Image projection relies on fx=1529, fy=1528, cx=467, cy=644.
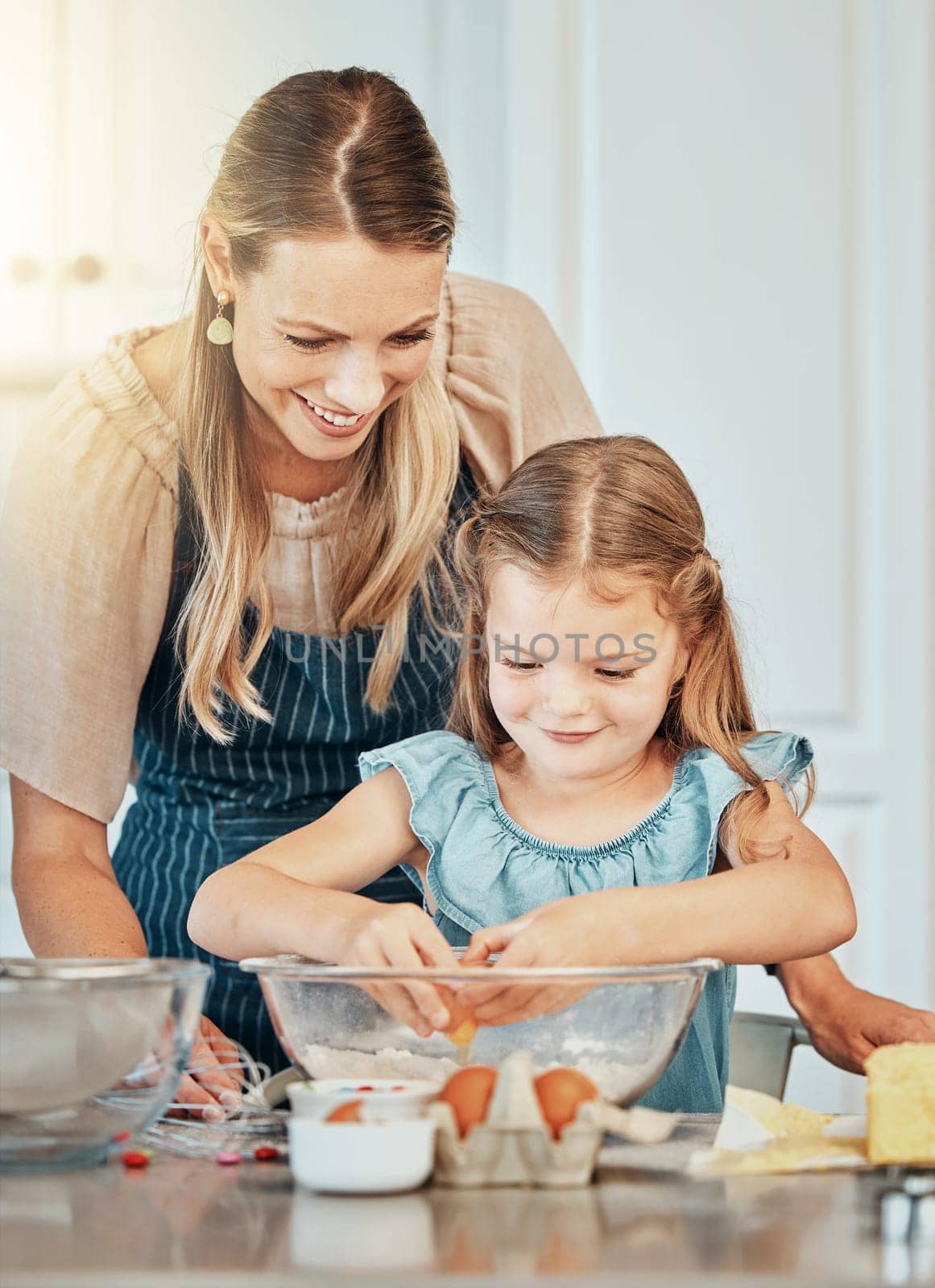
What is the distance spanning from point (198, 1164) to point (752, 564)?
1.61 metres

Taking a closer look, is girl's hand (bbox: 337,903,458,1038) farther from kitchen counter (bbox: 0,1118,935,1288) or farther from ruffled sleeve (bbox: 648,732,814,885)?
ruffled sleeve (bbox: 648,732,814,885)

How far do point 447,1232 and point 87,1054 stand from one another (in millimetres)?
208

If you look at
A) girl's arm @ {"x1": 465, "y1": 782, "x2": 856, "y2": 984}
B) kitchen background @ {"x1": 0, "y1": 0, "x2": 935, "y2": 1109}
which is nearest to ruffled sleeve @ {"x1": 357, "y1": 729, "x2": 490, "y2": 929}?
girl's arm @ {"x1": 465, "y1": 782, "x2": 856, "y2": 984}

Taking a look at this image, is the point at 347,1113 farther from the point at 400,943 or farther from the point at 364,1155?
the point at 400,943

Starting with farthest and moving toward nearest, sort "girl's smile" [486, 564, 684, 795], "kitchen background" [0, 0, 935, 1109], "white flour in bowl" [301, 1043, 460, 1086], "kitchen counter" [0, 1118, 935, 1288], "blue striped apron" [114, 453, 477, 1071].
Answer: "kitchen background" [0, 0, 935, 1109] < "blue striped apron" [114, 453, 477, 1071] < "girl's smile" [486, 564, 684, 795] < "white flour in bowl" [301, 1043, 460, 1086] < "kitchen counter" [0, 1118, 935, 1288]

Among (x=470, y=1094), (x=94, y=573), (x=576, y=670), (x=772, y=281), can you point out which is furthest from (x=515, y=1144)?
Result: (x=772, y=281)

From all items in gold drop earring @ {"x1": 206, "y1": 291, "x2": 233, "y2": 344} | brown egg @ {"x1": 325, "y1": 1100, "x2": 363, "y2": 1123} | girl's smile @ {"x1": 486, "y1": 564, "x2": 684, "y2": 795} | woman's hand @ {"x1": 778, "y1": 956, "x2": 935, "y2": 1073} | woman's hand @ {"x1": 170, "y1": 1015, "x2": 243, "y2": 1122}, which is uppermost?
gold drop earring @ {"x1": 206, "y1": 291, "x2": 233, "y2": 344}

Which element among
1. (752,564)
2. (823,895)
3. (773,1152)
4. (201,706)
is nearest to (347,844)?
(201,706)

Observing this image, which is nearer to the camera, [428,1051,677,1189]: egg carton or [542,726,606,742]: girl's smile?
[428,1051,677,1189]: egg carton

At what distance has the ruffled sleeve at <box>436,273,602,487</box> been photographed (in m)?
1.49

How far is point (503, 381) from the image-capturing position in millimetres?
1502

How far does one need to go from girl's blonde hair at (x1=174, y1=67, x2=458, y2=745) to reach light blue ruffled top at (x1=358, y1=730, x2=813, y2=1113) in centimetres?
21

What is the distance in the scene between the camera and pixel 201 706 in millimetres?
1335

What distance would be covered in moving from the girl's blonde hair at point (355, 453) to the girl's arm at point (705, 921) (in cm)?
48
